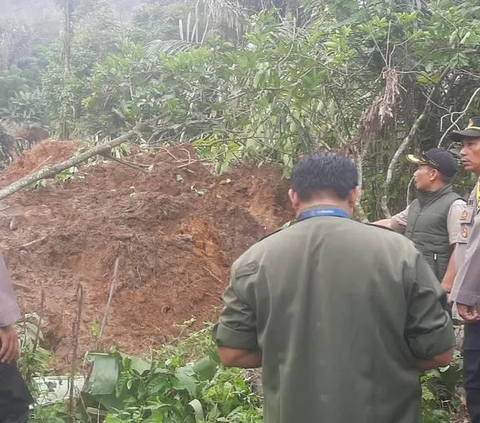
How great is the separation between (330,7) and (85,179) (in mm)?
4357

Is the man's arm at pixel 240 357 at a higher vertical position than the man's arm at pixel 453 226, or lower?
higher

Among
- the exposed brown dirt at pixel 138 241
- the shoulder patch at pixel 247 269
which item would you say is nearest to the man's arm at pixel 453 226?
the shoulder patch at pixel 247 269

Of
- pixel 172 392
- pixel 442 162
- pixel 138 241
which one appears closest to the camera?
pixel 172 392

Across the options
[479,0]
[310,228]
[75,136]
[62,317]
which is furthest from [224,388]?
[75,136]

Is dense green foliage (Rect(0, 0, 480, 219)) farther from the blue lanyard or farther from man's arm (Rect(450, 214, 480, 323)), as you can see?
the blue lanyard

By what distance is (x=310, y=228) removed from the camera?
181cm

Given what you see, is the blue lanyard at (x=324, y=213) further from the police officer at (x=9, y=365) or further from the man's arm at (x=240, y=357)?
the police officer at (x=9, y=365)

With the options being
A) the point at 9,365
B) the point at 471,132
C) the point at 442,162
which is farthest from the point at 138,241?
the point at 471,132

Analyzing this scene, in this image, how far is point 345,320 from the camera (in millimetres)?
1737

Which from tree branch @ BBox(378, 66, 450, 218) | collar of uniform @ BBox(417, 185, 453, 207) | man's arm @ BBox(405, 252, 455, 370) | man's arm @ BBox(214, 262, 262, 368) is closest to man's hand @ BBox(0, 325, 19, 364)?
man's arm @ BBox(214, 262, 262, 368)

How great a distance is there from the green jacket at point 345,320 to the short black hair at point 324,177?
9 centimetres

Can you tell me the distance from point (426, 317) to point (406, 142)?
4220 millimetres

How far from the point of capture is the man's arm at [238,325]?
1845 mm

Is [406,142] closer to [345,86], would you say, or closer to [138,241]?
[345,86]
